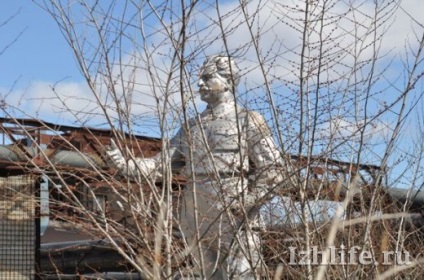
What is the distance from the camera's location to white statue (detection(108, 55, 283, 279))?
6.39 metres

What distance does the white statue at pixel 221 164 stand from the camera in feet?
21.0

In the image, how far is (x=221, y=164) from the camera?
7281 millimetres

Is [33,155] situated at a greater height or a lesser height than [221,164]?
greater

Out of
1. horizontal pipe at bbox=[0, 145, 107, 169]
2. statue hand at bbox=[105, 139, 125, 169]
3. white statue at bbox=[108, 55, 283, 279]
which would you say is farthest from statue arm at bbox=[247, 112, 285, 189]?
horizontal pipe at bbox=[0, 145, 107, 169]

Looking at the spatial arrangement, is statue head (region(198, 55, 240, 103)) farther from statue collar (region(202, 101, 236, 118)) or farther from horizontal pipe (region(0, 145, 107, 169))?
horizontal pipe (region(0, 145, 107, 169))

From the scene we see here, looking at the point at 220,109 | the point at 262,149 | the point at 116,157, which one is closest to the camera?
the point at 116,157

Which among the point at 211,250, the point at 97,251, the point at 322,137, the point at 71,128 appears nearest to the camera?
the point at 322,137

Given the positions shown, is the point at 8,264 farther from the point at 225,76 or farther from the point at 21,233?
the point at 225,76

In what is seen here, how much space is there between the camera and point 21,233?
10023 millimetres

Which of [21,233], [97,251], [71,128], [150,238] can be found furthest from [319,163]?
[97,251]

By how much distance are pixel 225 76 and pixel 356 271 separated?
7.74 ft

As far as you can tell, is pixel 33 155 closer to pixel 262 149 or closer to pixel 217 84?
pixel 217 84

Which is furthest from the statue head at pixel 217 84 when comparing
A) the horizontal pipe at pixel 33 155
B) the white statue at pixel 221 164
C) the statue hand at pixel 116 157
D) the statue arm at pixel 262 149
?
the horizontal pipe at pixel 33 155

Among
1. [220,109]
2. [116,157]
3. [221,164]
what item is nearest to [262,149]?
[221,164]
